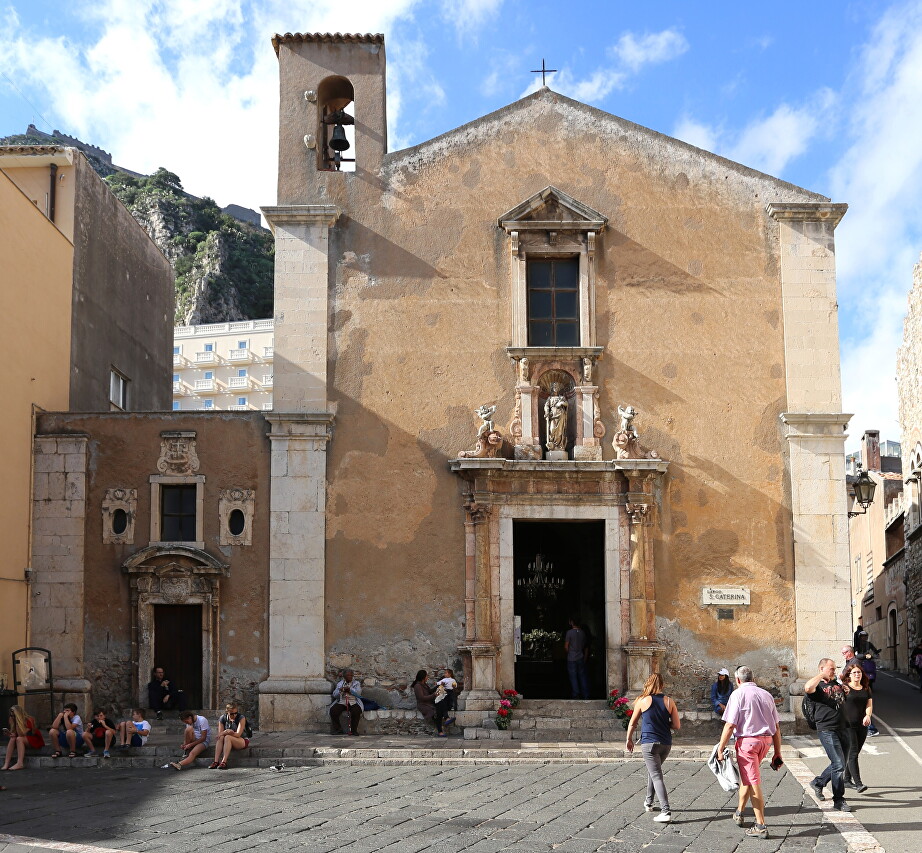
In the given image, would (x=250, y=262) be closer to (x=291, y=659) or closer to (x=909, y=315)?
(x=909, y=315)

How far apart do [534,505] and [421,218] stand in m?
5.12

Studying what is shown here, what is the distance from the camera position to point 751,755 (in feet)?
35.3

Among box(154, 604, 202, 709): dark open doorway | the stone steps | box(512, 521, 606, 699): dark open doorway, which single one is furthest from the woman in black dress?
box(154, 604, 202, 709): dark open doorway

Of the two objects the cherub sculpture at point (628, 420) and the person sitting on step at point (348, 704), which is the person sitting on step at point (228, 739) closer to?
the person sitting on step at point (348, 704)

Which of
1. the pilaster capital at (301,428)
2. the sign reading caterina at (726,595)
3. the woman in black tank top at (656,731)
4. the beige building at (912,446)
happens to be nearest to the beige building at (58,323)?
the pilaster capital at (301,428)

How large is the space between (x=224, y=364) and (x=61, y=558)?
5328cm

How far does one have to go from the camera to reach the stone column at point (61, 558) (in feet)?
61.0

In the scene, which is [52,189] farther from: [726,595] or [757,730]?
[757,730]

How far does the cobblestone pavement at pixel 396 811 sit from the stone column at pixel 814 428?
4.44 metres

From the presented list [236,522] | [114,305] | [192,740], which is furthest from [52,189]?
[192,740]

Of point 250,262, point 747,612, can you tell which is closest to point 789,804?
point 747,612

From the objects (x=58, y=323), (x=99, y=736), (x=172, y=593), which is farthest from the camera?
(x=58, y=323)

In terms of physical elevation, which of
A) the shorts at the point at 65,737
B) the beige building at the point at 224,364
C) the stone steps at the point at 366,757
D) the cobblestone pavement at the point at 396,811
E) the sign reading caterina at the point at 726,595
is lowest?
the stone steps at the point at 366,757

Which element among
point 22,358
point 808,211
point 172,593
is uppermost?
point 808,211
